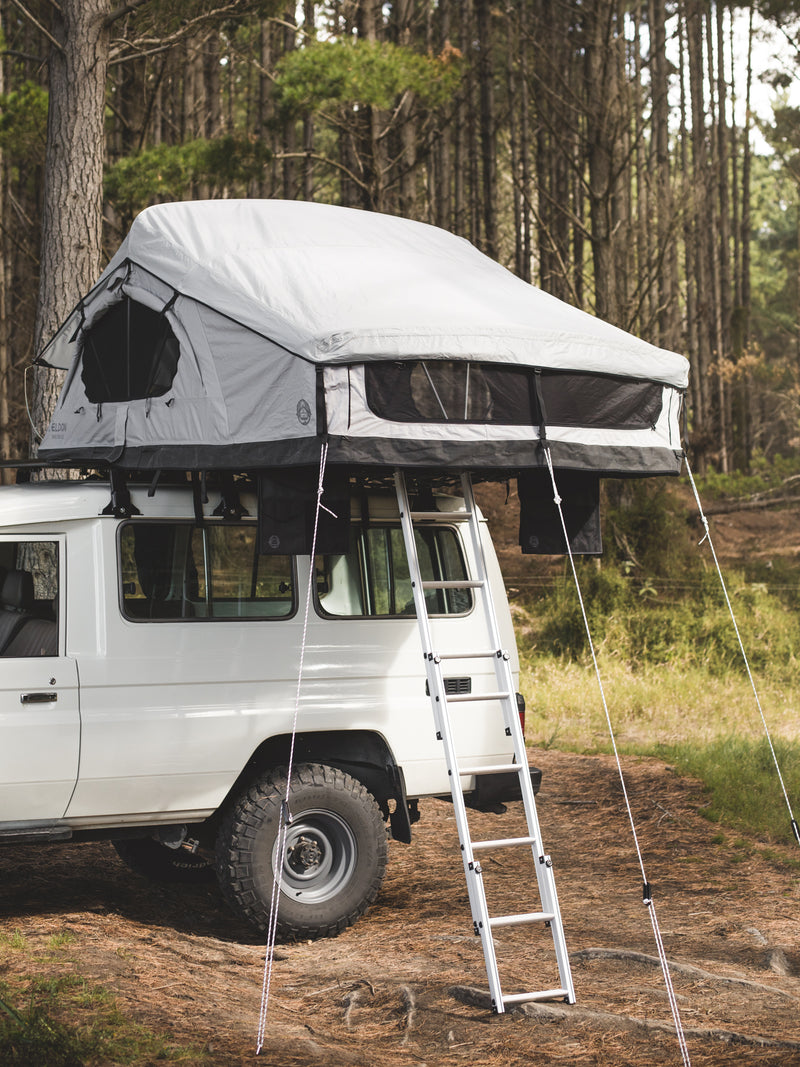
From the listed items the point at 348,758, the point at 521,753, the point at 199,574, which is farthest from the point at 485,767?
the point at 199,574

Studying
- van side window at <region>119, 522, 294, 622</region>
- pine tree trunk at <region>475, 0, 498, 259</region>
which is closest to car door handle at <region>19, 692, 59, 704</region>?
van side window at <region>119, 522, 294, 622</region>

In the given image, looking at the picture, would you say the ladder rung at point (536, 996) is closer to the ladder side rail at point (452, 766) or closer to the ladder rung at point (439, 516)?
the ladder side rail at point (452, 766)

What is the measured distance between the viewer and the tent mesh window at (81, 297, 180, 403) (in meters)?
6.63

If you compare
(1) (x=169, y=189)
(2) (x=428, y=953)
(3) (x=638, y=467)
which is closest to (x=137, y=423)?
(3) (x=638, y=467)

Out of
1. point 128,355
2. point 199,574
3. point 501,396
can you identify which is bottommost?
point 199,574

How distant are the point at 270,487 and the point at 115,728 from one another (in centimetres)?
144

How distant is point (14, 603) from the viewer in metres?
6.15

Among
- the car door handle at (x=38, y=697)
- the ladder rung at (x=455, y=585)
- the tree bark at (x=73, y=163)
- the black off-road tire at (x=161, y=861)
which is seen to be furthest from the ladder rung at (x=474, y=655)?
the tree bark at (x=73, y=163)

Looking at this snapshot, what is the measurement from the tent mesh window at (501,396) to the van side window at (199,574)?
1.34 metres

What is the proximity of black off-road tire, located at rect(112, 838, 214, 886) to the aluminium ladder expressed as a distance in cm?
223

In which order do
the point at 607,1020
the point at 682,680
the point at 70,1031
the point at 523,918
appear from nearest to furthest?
the point at 70,1031, the point at 607,1020, the point at 523,918, the point at 682,680

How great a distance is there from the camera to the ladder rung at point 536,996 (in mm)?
5145

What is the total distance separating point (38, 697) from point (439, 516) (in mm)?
2297

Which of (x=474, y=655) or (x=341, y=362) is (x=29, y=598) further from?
(x=474, y=655)
